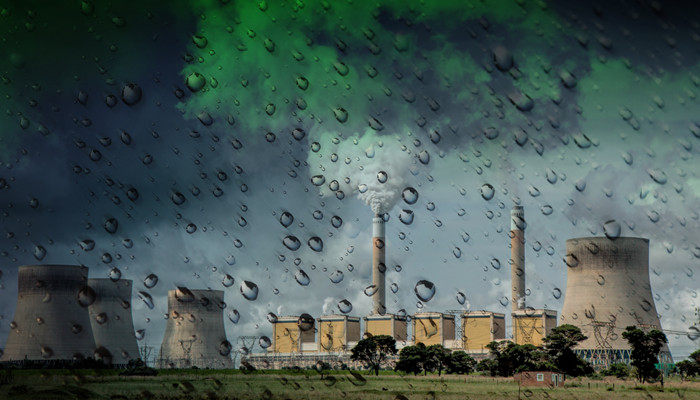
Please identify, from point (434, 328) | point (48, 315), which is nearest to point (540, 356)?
point (48, 315)

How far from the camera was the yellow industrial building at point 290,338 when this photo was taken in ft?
518

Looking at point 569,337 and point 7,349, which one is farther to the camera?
point 7,349

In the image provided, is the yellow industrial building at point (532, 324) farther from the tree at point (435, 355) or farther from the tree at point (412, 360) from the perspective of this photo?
the tree at point (412, 360)

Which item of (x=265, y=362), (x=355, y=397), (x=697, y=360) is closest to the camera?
(x=355, y=397)

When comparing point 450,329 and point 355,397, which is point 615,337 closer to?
point 450,329

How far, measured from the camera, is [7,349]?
340 ft

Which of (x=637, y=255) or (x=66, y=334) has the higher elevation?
(x=637, y=255)

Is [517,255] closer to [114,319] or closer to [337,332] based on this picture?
[337,332]

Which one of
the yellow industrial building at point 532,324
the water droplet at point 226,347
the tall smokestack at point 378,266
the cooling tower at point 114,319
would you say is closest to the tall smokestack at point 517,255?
the yellow industrial building at point 532,324

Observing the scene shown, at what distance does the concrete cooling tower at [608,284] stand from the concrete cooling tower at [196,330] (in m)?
50.0

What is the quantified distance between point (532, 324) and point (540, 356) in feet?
175

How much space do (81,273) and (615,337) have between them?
75.2m

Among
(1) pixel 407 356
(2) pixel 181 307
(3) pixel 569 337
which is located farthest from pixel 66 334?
(3) pixel 569 337

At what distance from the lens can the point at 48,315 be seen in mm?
98375
